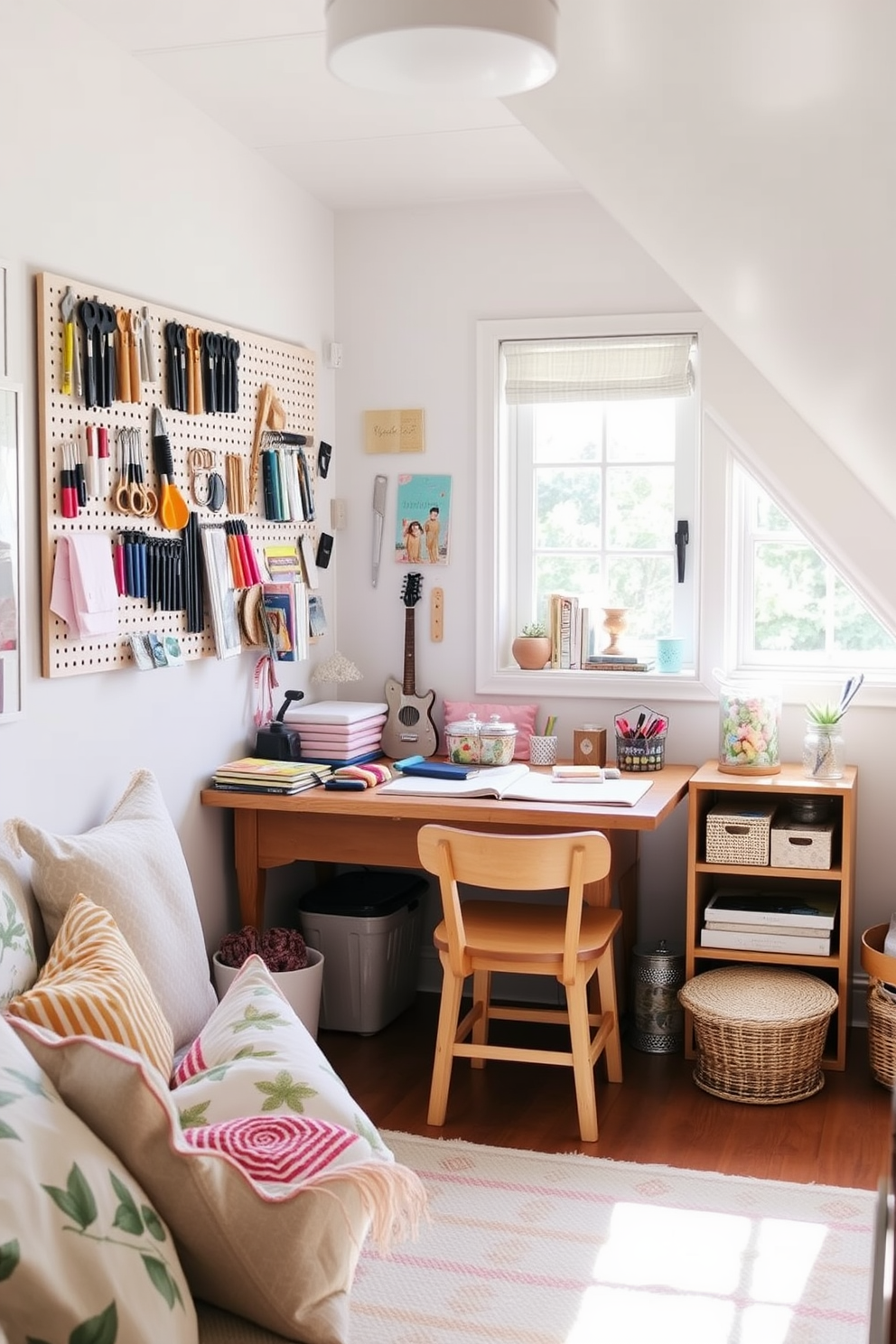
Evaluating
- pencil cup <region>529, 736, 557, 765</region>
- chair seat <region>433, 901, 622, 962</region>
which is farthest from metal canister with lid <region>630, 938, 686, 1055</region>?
pencil cup <region>529, 736, 557, 765</region>

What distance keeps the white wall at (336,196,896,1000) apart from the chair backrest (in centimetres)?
100

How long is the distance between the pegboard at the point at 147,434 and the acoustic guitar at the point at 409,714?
36cm

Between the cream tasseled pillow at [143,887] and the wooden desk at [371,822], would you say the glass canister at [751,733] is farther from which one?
the cream tasseled pillow at [143,887]

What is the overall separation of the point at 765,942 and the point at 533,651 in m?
1.08

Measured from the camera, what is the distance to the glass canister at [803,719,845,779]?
357cm

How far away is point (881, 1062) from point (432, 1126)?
113cm

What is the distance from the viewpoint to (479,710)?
4.07 m

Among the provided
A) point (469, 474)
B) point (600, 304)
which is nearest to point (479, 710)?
point (469, 474)

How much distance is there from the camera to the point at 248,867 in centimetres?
360

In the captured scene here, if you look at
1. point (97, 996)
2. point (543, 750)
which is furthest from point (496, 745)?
point (97, 996)

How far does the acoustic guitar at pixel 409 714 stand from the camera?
4.12 metres

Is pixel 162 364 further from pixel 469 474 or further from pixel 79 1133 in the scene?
pixel 79 1133

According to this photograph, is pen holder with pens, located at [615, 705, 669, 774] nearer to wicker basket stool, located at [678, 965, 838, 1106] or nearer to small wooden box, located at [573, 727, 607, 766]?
small wooden box, located at [573, 727, 607, 766]

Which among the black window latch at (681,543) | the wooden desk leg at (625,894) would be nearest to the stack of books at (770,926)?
the wooden desk leg at (625,894)
